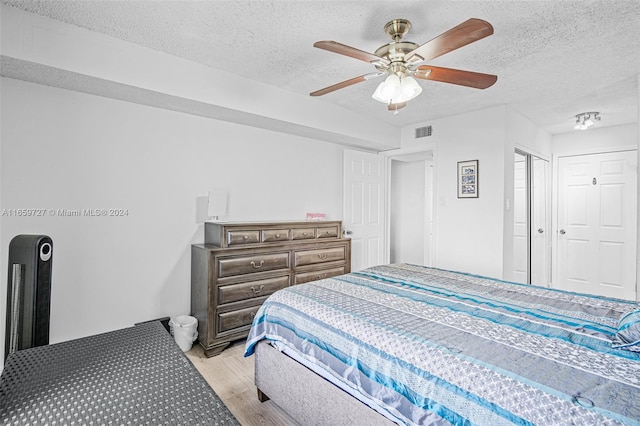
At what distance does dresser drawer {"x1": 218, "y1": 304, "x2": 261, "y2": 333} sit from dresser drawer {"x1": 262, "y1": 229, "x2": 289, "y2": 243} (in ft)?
2.22

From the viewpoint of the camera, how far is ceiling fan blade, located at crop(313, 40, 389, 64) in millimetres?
1704

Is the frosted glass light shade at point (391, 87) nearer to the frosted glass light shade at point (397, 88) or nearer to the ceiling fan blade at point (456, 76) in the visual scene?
the frosted glass light shade at point (397, 88)

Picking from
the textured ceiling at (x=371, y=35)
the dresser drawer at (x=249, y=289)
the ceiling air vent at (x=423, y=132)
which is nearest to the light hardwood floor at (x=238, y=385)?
the dresser drawer at (x=249, y=289)

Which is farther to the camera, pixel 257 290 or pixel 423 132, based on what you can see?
pixel 423 132

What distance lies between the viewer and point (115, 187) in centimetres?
280

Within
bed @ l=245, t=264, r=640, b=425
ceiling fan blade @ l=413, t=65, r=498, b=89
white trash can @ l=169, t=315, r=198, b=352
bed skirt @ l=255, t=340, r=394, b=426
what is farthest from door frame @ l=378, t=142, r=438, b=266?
white trash can @ l=169, t=315, r=198, b=352

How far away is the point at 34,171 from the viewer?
2.44 m

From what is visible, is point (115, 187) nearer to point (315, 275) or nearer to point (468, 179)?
point (315, 275)

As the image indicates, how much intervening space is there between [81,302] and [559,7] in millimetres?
4036

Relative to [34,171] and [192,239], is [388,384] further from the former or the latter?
[34,171]

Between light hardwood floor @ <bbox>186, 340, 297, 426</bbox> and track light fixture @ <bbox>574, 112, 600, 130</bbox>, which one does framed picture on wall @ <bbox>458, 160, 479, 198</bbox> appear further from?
light hardwood floor @ <bbox>186, 340, 297, 426</bbox>

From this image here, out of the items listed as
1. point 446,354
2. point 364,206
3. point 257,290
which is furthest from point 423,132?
point 446,354

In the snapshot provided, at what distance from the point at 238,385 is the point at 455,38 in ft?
8.74

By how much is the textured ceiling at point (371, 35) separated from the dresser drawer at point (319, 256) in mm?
1754
